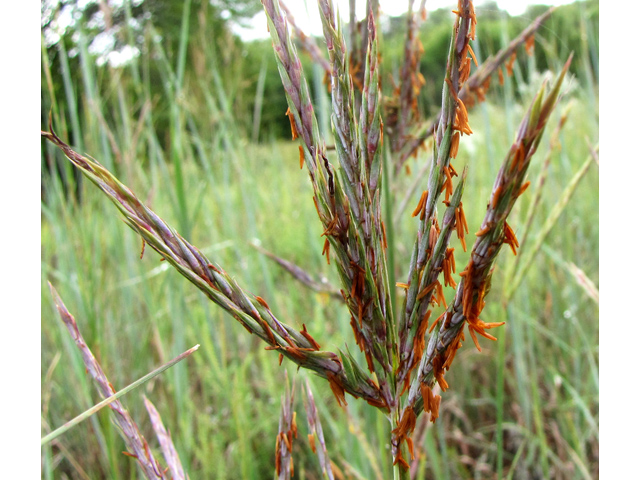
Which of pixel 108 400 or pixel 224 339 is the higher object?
pixel 108 400

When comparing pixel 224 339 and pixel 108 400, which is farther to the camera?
pixel 224 339

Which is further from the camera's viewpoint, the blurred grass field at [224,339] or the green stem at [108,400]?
the blurred grass field at [224,339]

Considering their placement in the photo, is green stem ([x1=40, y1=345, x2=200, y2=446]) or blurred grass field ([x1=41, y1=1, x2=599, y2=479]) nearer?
green stem ([x1=40, y1=345, x2=200, y2=446])

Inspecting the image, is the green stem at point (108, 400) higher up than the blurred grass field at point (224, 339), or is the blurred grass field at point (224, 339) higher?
the green stem at point (108, 400)

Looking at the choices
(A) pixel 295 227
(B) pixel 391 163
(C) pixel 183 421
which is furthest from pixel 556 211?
(A) pixel 295 227
